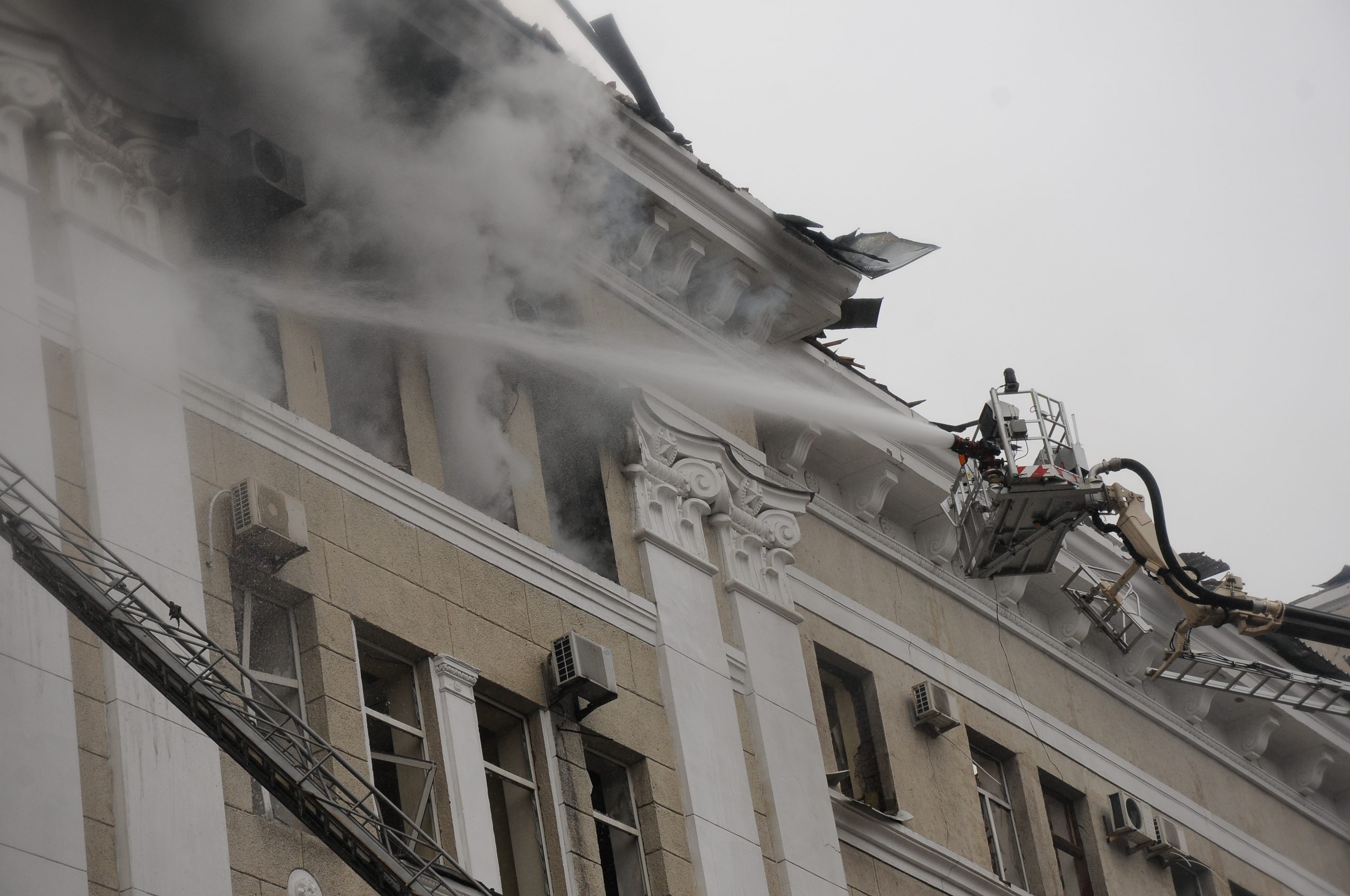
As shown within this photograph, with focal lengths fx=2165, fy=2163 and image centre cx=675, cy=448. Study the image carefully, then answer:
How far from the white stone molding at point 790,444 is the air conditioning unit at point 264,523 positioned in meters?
7.06

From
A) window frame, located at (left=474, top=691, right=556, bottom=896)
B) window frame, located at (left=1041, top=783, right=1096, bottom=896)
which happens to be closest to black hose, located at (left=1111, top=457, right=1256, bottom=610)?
window frame, located at (left=1041, top=783, right=1096, bottom=896)

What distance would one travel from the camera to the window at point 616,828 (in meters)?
14.5

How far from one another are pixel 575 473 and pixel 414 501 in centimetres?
257

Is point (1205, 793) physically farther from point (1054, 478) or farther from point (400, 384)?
point (400, 384)

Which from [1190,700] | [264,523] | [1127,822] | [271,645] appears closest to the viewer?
[264,523]

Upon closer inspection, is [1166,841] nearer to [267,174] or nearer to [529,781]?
[529,781]

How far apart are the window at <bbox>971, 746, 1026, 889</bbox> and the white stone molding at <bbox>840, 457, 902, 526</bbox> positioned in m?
2.38

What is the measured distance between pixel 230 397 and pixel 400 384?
216cm

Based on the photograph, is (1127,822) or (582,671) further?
(1127,822)

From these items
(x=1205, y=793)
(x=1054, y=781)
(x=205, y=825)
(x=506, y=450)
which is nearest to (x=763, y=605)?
(x=506, y=450)

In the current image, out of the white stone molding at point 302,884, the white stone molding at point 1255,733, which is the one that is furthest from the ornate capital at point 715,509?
the white stone molding at point 1255,733

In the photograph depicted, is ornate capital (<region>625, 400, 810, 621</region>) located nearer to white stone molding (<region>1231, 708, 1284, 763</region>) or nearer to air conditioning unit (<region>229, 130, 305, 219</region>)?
air conditioning unit (<region>229, 130, 305, 219</region>)

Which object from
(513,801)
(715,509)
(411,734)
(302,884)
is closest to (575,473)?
(715,509)

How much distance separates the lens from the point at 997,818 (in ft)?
64.5
